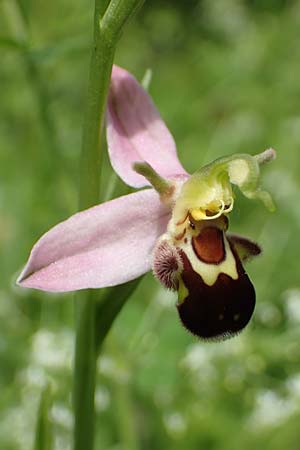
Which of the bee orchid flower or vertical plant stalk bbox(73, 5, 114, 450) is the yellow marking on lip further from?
vertical plant stalk bbox(73, 5, 114, 450)

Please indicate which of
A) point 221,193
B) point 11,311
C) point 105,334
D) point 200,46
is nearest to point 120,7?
point 221,193

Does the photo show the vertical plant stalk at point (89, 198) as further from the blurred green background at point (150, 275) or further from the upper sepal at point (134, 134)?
the blurred green background at point (150, 275)

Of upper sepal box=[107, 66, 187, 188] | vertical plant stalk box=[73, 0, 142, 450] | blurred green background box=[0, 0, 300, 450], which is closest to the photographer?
vertical plant stalk box=[73, 0, 142, 450]

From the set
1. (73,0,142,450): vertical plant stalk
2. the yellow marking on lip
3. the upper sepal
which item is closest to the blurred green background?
the upper sepal

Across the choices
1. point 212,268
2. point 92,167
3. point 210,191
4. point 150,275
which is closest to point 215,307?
point 212,268

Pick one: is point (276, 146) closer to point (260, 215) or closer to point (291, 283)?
point (260, 215)

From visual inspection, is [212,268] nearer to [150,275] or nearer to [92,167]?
[92,167]
